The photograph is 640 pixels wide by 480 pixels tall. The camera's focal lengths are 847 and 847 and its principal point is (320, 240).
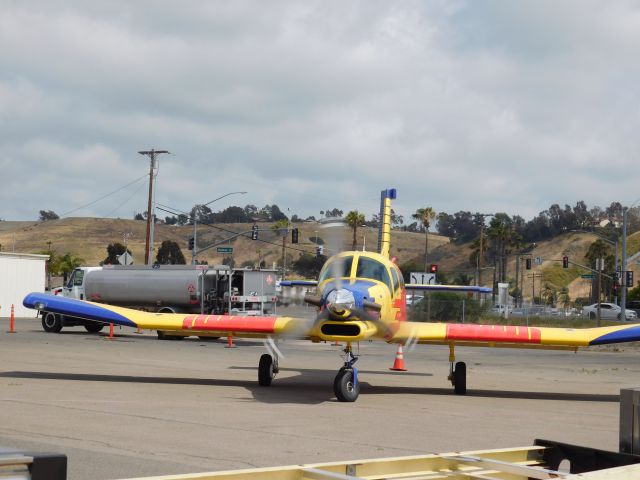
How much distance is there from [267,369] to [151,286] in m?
21.6

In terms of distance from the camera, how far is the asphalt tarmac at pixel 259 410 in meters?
10.5

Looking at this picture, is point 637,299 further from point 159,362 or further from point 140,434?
point 140,434

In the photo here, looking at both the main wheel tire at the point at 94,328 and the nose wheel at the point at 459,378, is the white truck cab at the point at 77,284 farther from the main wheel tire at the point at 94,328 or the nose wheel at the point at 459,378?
the nose wheel at the point at 459,378

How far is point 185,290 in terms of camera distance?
38.1m

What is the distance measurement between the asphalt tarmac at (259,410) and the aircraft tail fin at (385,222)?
3.49m

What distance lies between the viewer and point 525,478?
5.12 meters

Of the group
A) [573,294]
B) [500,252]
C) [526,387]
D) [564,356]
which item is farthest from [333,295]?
[573,294]

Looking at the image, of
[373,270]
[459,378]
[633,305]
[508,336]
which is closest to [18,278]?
[459,378]

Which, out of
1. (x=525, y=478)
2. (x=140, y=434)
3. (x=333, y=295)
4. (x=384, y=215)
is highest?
(x=384, y=215)

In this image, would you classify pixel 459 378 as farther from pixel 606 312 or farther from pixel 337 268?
pixel 606 312

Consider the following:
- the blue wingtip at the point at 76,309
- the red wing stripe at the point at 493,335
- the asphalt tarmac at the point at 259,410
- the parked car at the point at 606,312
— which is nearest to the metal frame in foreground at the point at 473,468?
the asphalt tarmac at the point at 259,410

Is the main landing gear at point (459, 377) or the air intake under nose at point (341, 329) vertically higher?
the air intake under nose at point (341, 329)

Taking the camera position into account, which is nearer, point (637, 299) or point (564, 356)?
point (564, 356)

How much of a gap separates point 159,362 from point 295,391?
8061 millimetres
